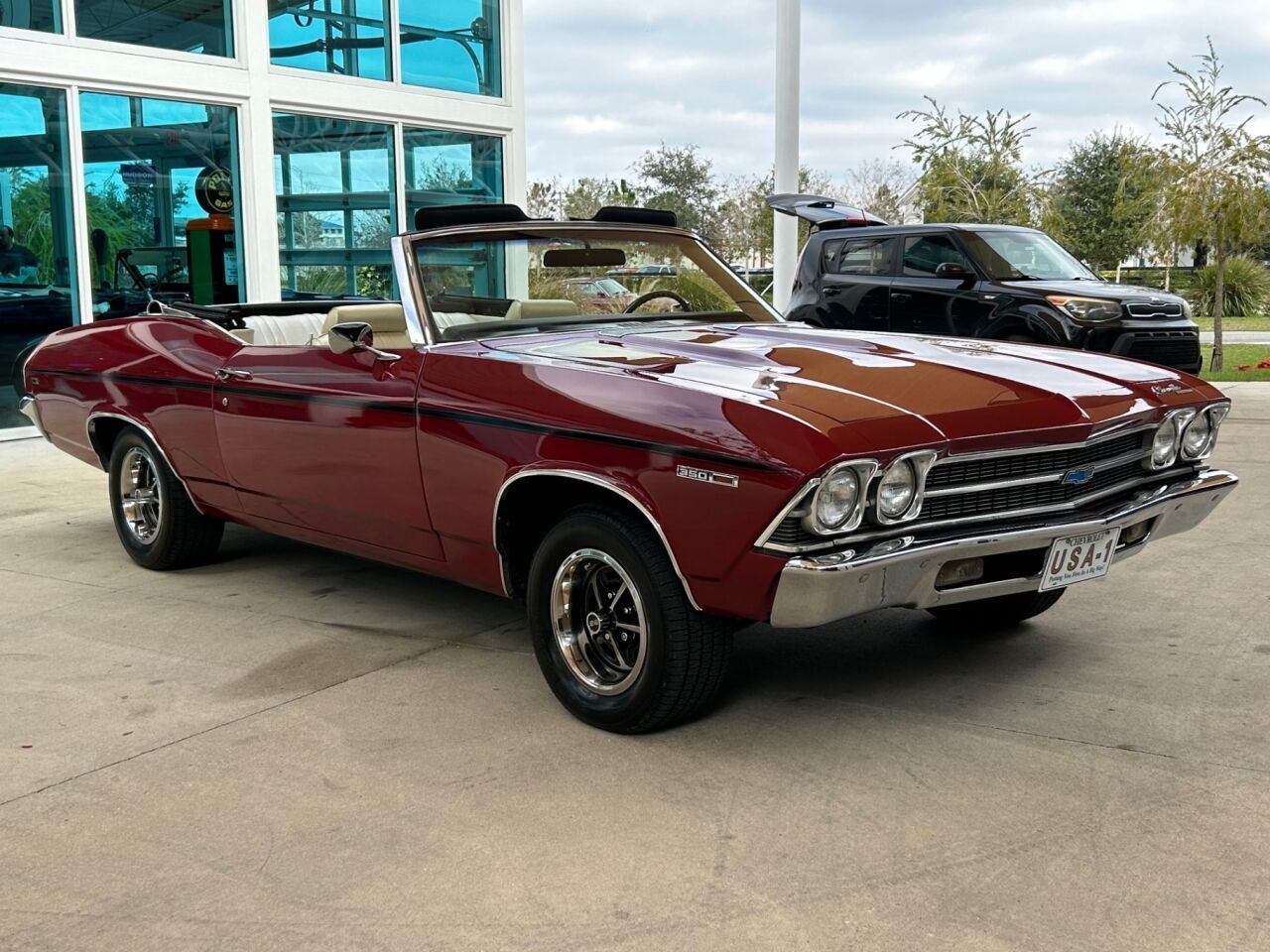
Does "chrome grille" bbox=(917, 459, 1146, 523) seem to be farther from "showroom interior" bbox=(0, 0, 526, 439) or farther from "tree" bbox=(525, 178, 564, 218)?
"tree" bbox=(525, 178, 564, 218)

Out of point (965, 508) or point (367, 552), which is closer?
point (965, 508)

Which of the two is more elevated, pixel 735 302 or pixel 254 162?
pixel 254 162

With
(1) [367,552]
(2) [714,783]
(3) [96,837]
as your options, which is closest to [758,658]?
(2) [714,783]

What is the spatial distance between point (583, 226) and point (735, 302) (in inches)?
27.0

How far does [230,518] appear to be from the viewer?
550 cm

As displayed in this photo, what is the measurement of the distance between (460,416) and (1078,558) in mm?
1894

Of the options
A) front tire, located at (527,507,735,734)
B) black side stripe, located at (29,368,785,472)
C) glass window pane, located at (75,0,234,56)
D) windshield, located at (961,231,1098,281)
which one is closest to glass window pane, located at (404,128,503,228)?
glass window pane, located at (75,0,234,56)

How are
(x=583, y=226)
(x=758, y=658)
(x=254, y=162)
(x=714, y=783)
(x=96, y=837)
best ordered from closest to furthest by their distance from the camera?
1. (x=96, y=837)
2. (x=714, y=783)
3. (x=758, y=658)
4. (x=583, y=226)
5. (x=254, y=162)

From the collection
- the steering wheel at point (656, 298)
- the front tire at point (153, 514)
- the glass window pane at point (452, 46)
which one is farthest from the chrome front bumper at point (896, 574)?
the glass window pane at point (452, 46)

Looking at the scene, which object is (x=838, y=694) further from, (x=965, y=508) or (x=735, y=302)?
(x=735, y=302)

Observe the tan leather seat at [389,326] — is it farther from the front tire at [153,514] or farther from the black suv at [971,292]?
the black suv at [971,292]

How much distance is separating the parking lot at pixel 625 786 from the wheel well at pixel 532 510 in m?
0.42

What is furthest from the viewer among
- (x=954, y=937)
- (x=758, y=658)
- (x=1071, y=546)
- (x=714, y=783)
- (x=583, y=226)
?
(x=583, y=226)

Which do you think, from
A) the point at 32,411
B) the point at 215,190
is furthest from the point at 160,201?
the point at 32,411
